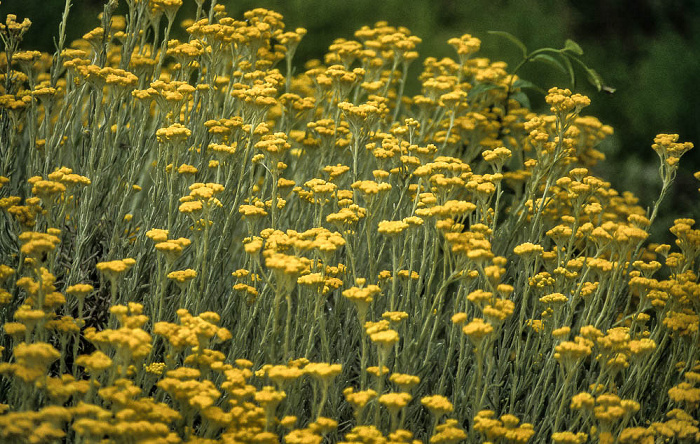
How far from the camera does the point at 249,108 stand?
2.72 metres

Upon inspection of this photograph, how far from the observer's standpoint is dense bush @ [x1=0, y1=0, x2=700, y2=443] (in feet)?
6.16

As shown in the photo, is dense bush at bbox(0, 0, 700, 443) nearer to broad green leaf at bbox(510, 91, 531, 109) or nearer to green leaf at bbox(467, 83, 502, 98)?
green leaf at bbox(467, 83, 502, 98)

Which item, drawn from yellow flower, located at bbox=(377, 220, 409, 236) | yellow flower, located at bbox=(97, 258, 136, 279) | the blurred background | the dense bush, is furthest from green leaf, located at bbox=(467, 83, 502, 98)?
yellow flower, located at bbox=(97, 258, 136, 279)

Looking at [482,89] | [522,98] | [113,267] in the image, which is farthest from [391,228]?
[522,98]

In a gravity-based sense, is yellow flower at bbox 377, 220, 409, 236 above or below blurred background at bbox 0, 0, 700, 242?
below

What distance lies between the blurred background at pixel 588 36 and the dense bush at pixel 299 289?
2.32 metres

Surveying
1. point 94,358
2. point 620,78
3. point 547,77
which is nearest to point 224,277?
point 94,358

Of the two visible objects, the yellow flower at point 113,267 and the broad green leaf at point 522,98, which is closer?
the yellow flower at point 113,267

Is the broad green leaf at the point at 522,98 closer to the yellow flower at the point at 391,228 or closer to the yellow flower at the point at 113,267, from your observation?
the yellow flower at the point at 391,228

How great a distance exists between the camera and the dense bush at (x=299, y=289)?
1879mm

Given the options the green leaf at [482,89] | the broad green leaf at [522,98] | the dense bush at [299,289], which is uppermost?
the green leaf at [482,89]

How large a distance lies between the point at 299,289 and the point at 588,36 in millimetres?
4812

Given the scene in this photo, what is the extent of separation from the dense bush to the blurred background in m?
2.32

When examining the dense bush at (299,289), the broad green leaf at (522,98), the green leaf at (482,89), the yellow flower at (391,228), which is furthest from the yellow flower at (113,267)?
the broad green leaf at (522,98)
